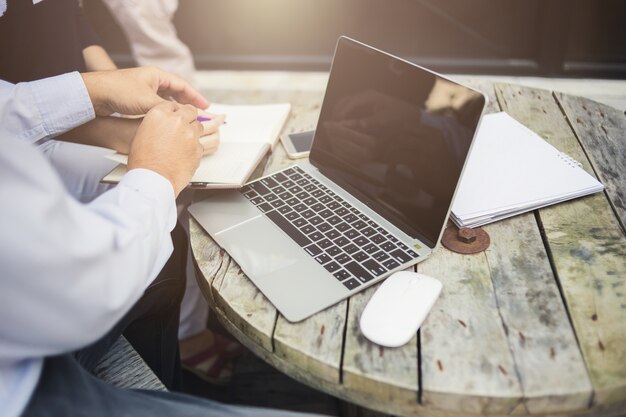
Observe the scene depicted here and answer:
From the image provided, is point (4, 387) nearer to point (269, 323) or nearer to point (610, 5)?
point (269, 323)

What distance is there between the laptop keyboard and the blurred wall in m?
1.47

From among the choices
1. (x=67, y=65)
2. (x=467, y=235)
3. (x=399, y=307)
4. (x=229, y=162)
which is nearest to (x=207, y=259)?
(x=229, y=162)

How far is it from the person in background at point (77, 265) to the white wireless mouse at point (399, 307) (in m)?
0.21

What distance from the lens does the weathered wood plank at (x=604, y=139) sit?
1264 mm

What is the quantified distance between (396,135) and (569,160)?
0.45 meters

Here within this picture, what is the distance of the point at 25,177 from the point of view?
2.39ft

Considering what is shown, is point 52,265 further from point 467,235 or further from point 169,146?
point 467,235

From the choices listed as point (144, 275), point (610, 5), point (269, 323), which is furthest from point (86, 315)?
point (610, 5)

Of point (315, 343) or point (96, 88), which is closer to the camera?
point (315, 343)

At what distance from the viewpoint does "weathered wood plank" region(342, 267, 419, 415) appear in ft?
2.79

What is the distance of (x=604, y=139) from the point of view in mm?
1464

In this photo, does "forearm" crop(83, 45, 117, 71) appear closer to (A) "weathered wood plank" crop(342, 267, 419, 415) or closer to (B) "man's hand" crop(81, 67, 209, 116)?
(B) "man's hand" crop(81, 67, 209, 116)

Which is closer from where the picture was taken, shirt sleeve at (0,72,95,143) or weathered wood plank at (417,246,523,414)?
weathered wood plank at (417,246,523,414)

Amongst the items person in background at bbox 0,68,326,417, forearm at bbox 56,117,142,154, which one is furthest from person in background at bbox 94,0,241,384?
person in background at bbox 0,68,326,417
